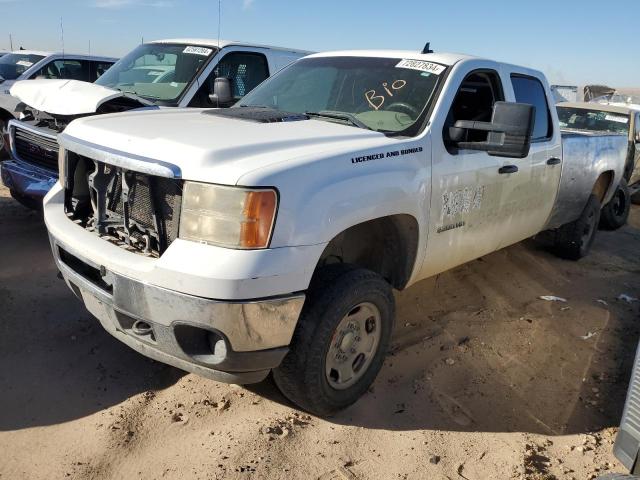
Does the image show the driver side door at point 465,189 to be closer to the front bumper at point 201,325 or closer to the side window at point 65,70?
the front bumper at point 201,325

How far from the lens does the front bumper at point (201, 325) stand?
2418 mm

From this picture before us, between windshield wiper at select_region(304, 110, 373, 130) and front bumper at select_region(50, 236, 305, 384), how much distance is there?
4.18 ft

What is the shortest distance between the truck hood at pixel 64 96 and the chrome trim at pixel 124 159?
2111 millimetres

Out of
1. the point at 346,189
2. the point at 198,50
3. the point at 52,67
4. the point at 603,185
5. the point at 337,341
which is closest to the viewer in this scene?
the point at 346,189

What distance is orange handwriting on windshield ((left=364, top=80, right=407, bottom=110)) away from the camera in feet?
11.7

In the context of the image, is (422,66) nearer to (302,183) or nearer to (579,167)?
(302,183)

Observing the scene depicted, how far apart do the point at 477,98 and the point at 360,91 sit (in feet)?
3.45

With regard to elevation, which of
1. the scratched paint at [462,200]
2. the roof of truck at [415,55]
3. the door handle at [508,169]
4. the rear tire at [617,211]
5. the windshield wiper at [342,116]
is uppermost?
the roof of truck at [415,55]

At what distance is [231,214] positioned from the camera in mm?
2412

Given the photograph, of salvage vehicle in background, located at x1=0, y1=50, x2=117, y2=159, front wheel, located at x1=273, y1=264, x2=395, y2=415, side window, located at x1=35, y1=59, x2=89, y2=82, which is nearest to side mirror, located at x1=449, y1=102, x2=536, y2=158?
front wheel, located at x1=273, y1=264, x2=395, y2=415

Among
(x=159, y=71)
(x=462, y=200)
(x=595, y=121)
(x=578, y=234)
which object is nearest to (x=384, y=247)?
(x=462, y=200)

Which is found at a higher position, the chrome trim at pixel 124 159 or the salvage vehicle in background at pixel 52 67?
the chrome trim at pixel 124 159

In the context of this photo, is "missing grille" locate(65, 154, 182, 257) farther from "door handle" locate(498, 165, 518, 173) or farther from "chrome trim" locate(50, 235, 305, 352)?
"door handle" locate(498, 165, 518, 173)

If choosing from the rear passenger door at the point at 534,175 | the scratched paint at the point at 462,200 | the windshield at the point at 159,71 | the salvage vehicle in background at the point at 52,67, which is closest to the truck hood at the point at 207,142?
the scratched paint at the point at 462,200
